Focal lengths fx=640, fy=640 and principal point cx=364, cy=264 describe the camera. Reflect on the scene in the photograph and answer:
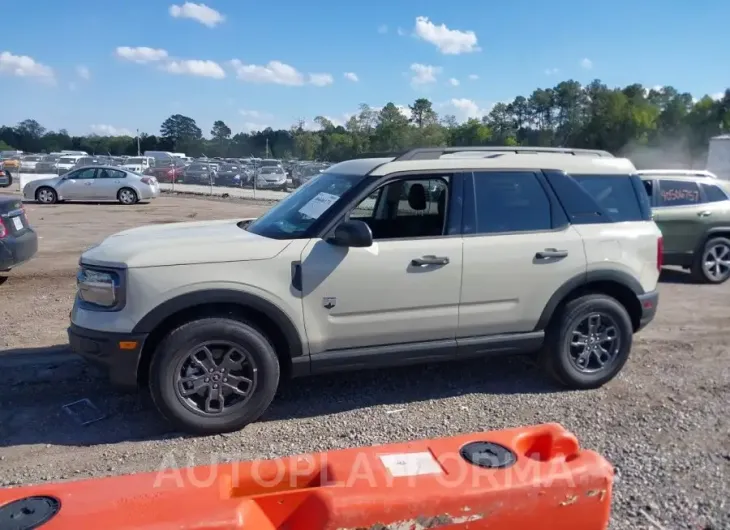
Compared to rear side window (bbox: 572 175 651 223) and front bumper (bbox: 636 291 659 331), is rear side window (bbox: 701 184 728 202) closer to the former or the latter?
rear side window (bbox: 572 175 651 223)

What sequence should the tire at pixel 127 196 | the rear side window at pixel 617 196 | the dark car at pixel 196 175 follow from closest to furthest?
the rear side window at pixel 617 196 < the tire at pixel 127 196 < the dark car at pixel 196 175

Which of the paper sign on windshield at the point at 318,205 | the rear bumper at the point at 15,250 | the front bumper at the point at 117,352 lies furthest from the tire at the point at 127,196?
the front bumper at the point at 117,352

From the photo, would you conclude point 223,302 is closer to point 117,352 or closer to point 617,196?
point 117,352

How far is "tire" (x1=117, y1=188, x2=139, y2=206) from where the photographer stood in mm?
23906

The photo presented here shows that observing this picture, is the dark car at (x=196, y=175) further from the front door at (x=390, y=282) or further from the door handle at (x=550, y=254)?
the door handle at (x=550, y=254)

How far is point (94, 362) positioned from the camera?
412 centimetres

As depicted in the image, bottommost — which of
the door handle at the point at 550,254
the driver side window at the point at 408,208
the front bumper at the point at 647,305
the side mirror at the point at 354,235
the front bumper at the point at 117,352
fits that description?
the front bumper at the point at 117,352

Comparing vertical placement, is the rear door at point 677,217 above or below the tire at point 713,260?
above

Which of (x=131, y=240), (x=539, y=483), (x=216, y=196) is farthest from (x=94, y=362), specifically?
(x=216, y=196)

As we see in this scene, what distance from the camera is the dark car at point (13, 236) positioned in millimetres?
7887

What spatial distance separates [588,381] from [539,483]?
98.7 inches

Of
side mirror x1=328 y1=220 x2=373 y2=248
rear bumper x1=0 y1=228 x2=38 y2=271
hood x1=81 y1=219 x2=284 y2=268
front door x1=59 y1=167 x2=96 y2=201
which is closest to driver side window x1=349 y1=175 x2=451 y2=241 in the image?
side mirror x1=328 y1=220 x2=373 y2=248

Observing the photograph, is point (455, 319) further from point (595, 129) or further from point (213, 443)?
point (595, 129)

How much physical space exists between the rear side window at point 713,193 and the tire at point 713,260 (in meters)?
0.64
